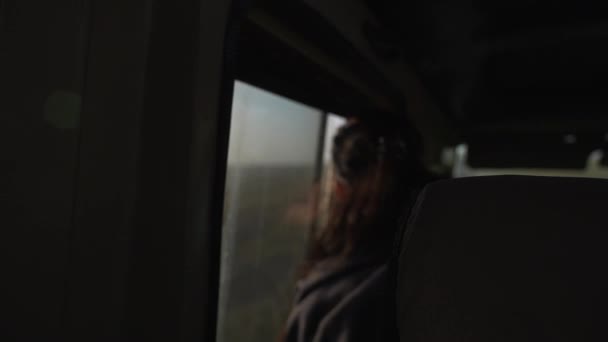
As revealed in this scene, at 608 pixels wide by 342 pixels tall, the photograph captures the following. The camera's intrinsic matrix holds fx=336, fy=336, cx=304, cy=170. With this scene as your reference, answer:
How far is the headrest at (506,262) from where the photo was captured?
0.51 m

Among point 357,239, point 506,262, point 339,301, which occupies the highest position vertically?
point 506,262

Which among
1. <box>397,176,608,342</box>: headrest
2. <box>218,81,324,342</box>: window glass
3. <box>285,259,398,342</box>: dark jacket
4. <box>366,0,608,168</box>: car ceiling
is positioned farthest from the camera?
<box>366,0,608,168</box>: car ceiling

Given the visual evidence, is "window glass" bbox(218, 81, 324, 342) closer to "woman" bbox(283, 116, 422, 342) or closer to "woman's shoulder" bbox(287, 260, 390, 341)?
"woman" bbox(283, 116, 422, 342)

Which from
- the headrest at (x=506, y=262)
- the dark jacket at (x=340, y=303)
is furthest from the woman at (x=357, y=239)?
the headrest at (x=506, y=262)

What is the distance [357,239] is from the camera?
47.4 inches

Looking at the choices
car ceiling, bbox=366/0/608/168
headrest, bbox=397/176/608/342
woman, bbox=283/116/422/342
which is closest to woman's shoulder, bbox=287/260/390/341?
woman, bbox=283/116/422/342

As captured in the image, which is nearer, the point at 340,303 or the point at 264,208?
the point at 340,303

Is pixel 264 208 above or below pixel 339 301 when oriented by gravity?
above

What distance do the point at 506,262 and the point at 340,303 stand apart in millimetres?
586

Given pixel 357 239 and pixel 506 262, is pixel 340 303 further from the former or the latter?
pixel 506 262

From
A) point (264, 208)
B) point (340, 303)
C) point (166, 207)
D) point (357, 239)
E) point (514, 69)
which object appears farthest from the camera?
point (514, 69)

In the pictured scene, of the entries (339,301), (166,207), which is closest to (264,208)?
(339,301)

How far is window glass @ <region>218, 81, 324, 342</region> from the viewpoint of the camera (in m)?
1.41

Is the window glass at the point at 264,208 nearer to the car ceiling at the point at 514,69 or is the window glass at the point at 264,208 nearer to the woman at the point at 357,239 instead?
the woman at the point at 357,239
